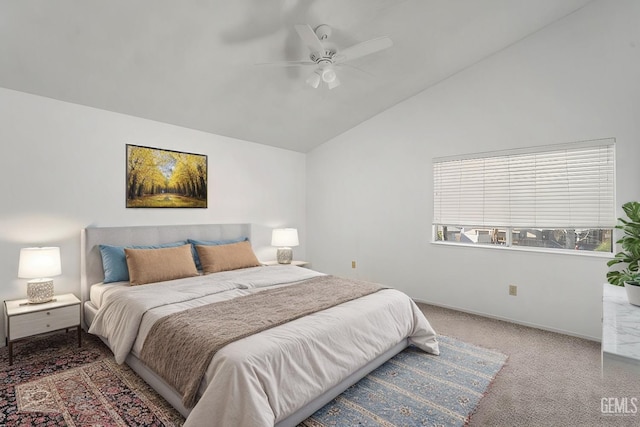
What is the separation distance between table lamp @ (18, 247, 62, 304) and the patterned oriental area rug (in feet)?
1.61

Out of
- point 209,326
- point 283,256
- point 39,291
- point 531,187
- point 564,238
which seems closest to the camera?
point 209,326

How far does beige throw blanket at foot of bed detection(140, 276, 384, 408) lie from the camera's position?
1815 millimetres

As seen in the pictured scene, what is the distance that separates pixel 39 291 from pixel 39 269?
254mm

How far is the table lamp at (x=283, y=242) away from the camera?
4801 mm

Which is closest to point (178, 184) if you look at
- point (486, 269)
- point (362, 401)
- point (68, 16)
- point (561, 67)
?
point (68, 16)

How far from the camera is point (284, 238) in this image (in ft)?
15.8

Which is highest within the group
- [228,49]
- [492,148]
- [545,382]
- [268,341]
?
[228,49]

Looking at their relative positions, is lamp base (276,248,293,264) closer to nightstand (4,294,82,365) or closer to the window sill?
the window sill

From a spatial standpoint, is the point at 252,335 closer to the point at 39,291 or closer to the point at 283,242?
the point at 39,291

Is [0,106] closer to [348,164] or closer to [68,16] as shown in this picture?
[68,16]

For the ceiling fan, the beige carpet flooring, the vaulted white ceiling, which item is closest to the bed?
the beige carpet flooring

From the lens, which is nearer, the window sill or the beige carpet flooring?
the beige carpet flooring

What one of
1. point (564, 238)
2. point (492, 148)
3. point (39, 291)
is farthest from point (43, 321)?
point (564, 238)

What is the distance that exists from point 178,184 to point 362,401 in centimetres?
318
